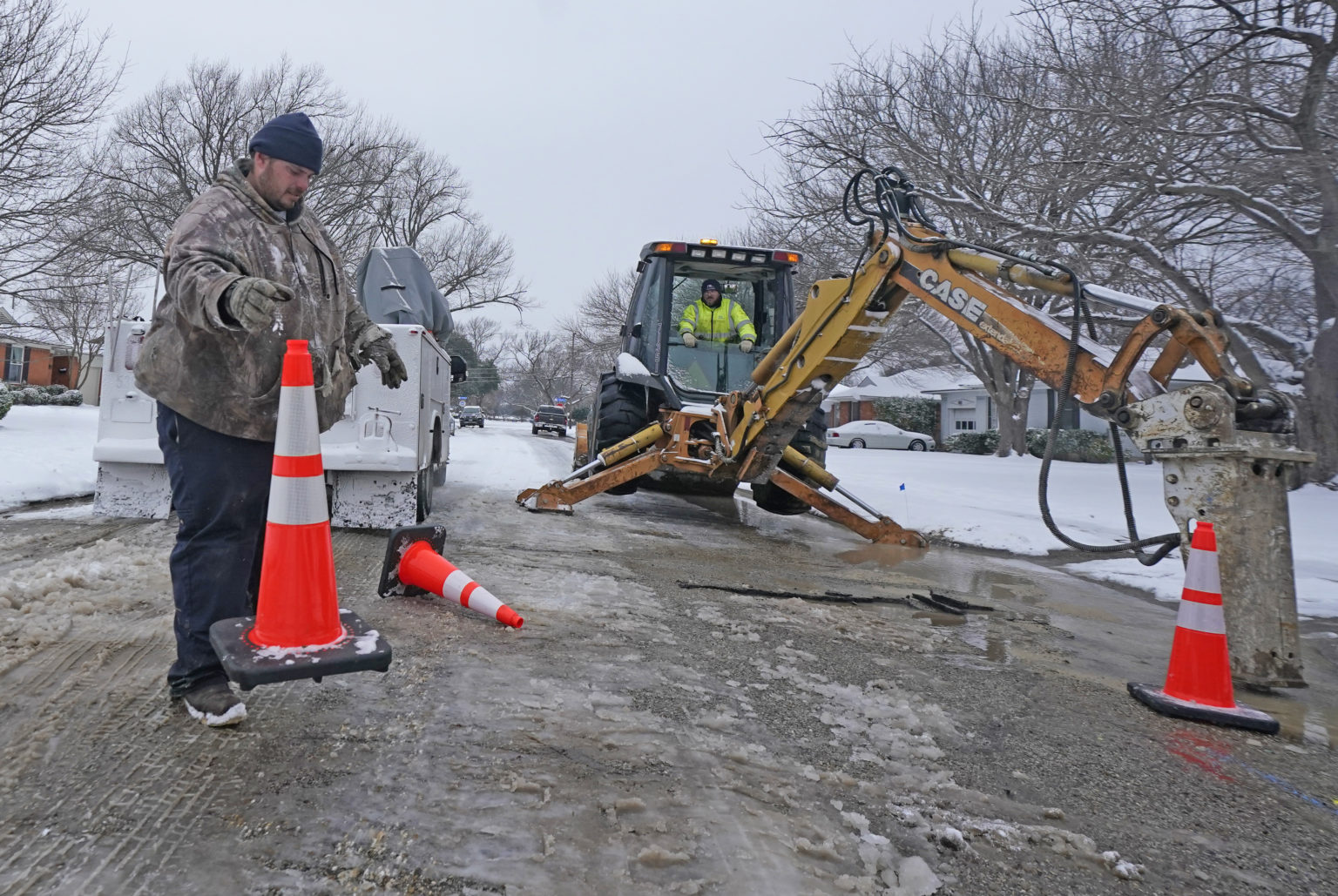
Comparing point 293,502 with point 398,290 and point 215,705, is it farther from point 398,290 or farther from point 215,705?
point 398,290

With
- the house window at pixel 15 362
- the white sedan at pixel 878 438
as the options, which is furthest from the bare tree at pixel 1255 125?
the house window at pixel 15 362

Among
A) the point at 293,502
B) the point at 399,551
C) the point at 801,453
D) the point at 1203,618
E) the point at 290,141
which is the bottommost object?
the point at 399,551

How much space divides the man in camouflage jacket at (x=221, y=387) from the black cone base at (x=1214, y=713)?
117 inches

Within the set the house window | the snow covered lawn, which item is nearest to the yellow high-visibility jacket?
the snow covered lawn

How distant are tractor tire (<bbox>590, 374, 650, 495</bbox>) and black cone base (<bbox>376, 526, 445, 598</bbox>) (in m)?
3.55

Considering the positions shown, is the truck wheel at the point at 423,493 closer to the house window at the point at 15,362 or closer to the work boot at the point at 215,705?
the work boot at the point at 215,705

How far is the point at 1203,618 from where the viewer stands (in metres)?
2.92

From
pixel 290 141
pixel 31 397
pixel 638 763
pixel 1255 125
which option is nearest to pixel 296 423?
pixel 290 141

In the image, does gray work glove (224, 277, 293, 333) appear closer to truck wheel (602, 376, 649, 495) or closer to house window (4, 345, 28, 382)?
truck wheel (602, 376, 649, 495)

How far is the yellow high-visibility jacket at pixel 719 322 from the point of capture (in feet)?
25.3

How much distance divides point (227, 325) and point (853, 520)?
5415mm

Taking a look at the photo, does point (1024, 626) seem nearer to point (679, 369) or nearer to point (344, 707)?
point (344, 707)

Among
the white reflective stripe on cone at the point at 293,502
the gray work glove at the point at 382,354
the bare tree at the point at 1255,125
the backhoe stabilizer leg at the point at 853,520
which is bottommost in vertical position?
the backhoe stabilizer leg at the point at 853,520

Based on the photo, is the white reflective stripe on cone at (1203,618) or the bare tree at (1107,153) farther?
the bare tree at (1107,153)
